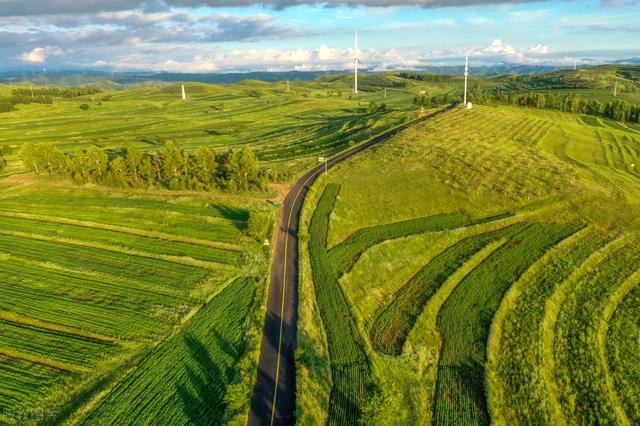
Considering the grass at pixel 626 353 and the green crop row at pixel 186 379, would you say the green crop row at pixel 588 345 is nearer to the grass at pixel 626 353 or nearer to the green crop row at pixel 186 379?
the grass at pixel 626 353

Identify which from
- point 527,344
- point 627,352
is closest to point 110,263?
point 527,344

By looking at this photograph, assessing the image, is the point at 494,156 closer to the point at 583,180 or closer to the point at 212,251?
the point at 583,180

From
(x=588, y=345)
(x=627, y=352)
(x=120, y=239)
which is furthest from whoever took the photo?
(x=120, y=239)

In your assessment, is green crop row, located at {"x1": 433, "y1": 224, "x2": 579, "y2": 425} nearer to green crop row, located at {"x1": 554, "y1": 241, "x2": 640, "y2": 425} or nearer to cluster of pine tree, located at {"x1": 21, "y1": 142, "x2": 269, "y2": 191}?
green crop row, located at {"x1": 554, "y1": 241, "x2": 640, "y2": 425}

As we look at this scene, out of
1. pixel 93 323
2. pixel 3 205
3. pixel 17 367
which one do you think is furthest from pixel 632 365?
pixel 3 205

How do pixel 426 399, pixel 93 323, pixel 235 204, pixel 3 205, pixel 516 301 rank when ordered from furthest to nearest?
pixel 3 205 → pixel 235 204 → pixel 516 301 → pixel 93 323 → pixel 426 399

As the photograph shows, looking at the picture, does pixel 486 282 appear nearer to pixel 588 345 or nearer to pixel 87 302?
pixel 588 345
